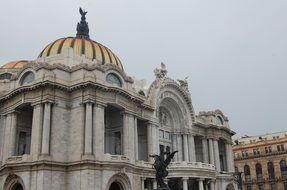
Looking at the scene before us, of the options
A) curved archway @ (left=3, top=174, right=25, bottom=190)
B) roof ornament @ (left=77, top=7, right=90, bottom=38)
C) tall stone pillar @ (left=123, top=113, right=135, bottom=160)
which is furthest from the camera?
roof ornament @ (left=77, top=7, right=90, bottom=38)

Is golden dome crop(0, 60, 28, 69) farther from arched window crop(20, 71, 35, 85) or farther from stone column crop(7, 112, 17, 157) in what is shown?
stone column crop(7, 112, 17, 157)

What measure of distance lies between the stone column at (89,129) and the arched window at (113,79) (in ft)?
13.5

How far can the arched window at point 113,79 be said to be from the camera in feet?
141

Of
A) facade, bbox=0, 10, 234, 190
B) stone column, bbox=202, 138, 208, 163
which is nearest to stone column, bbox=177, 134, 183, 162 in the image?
facade, bbox=0, 10, 234, 190

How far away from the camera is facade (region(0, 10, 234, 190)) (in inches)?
1515

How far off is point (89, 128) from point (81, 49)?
13.3 meters

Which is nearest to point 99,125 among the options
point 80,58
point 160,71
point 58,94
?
point 58,94

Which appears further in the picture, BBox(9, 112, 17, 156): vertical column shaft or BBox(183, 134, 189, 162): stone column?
BBox(183, 134, 189, 162): stone column

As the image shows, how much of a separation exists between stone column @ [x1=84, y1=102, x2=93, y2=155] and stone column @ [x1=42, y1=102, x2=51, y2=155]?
3629 millimetres

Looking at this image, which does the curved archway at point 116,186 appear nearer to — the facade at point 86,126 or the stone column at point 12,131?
the facade at point 86,126

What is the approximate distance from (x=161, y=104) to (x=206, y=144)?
10.2 metres

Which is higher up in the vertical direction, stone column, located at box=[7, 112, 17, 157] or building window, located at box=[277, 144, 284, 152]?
building window, located at box=[277, 144, 284, 152]

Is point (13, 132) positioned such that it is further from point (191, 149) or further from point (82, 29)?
point (191, 149)

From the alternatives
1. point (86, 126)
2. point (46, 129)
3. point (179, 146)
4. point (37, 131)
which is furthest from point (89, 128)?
point (179, 146)
